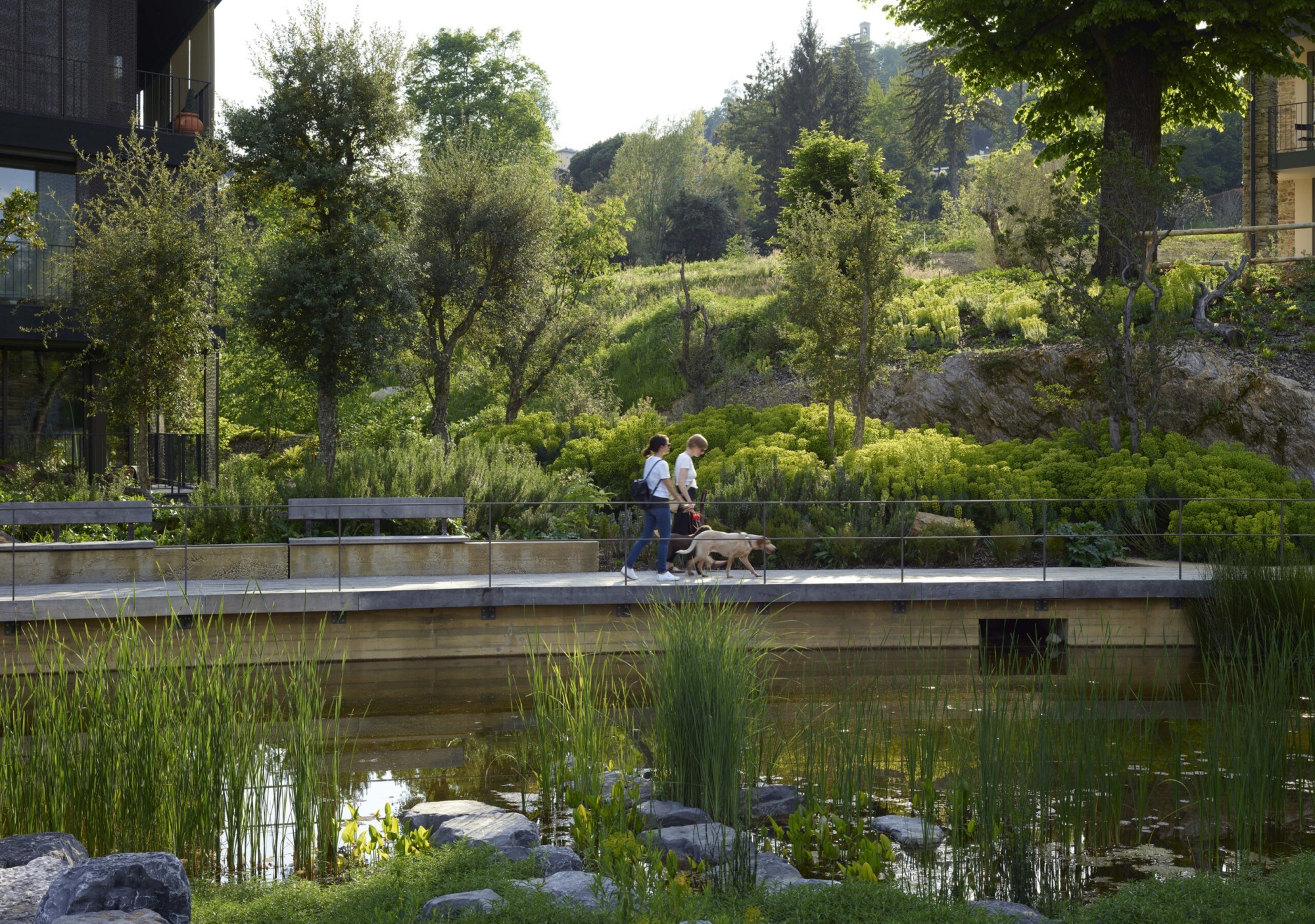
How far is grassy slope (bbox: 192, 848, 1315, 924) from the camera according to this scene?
14.8ft

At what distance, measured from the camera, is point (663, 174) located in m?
61.2

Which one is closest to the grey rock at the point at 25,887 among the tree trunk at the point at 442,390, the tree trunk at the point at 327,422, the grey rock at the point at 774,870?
the grey rock at the point at 774,870

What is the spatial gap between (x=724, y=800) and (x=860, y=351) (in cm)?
1301

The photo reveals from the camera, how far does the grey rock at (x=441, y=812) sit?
20.6ft

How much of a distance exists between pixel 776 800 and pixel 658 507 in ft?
20.4

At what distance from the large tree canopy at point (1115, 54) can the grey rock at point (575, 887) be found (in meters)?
15.7

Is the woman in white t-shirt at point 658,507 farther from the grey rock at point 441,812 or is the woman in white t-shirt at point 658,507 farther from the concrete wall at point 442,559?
the grey rock at point 441,812

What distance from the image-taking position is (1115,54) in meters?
20.1

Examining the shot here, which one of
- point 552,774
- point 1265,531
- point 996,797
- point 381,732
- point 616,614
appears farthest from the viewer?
point 1265,531

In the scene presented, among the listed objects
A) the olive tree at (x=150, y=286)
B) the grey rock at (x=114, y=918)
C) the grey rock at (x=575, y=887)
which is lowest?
the grey rock at (x=575, y=887)

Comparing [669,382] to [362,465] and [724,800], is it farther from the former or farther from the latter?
[724,800]

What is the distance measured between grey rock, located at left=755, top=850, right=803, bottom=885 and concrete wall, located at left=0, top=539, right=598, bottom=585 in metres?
7.86

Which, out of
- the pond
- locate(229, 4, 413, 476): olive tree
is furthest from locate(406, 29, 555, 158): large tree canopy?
the pond

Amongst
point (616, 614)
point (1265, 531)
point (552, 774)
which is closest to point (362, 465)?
point (616, 614)
